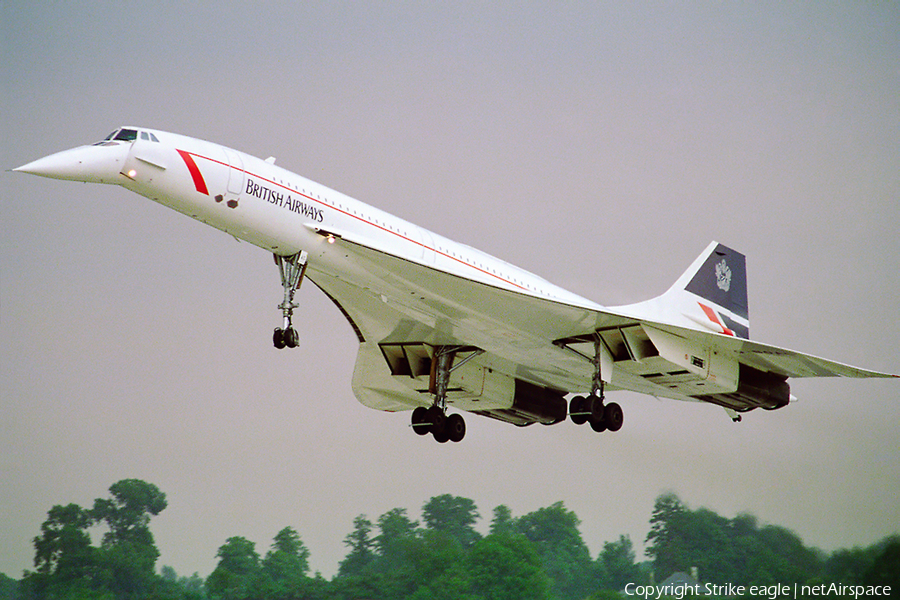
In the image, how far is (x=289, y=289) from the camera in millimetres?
10961

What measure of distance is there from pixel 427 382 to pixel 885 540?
724 cm

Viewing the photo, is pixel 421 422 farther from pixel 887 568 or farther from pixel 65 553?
pixel 65 553

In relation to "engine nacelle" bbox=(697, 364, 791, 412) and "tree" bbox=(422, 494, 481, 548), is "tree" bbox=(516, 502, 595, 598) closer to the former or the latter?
"tree" bbox=(422, 494, 481, 548)

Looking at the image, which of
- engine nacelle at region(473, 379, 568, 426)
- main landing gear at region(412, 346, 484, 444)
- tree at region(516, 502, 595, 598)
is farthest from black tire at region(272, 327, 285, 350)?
tree at region(516, 502, 595, 598)

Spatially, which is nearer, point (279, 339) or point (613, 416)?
point (279, 339)

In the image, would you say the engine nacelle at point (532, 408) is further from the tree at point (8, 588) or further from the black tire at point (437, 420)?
the tree at point (8, 588)

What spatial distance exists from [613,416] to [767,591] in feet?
18.8

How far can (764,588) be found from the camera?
54.7 ft

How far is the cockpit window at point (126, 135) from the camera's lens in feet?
32.7

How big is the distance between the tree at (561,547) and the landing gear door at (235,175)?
41.3 ft

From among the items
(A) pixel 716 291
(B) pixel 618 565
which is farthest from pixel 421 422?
(B) pixel 618 565

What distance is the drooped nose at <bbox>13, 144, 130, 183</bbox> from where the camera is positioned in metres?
9.42

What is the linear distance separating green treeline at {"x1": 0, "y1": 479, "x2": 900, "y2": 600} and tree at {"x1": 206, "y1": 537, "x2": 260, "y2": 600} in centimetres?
2

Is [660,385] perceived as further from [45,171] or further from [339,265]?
[45,171]
